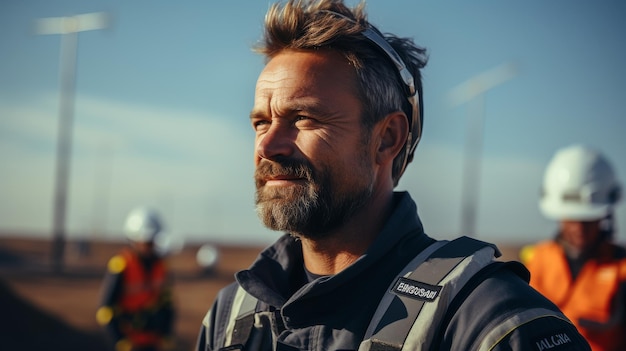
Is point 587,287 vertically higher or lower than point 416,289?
lower

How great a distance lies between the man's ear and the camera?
277 centimetres

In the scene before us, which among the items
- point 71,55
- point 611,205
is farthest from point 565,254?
point 71,55

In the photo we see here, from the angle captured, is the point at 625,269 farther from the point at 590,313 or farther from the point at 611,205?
the point at 611,205

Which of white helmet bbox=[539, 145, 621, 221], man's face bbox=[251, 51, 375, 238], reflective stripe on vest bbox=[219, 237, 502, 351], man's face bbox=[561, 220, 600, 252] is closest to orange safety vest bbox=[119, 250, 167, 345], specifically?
white helmet bbox=[539, 145, 621, 221]

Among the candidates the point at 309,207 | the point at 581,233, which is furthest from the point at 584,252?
the point at 309,207

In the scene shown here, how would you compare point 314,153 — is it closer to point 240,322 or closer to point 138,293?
point 240,322

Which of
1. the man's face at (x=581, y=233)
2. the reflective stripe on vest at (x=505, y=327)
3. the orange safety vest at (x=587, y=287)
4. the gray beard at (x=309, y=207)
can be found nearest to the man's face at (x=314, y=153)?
the gray beard at (x=309, y=207)

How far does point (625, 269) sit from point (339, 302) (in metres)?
3.02

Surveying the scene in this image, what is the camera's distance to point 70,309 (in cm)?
2014

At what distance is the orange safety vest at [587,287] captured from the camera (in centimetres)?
459

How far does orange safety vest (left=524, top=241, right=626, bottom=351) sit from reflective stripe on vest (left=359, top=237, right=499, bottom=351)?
2.64m

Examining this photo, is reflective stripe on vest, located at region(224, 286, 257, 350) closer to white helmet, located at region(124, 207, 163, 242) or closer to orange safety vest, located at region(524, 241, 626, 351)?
orange safety vest, located at region(524, 241, 626, 351)

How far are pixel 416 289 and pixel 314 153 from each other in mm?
640

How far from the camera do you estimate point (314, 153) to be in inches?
103
